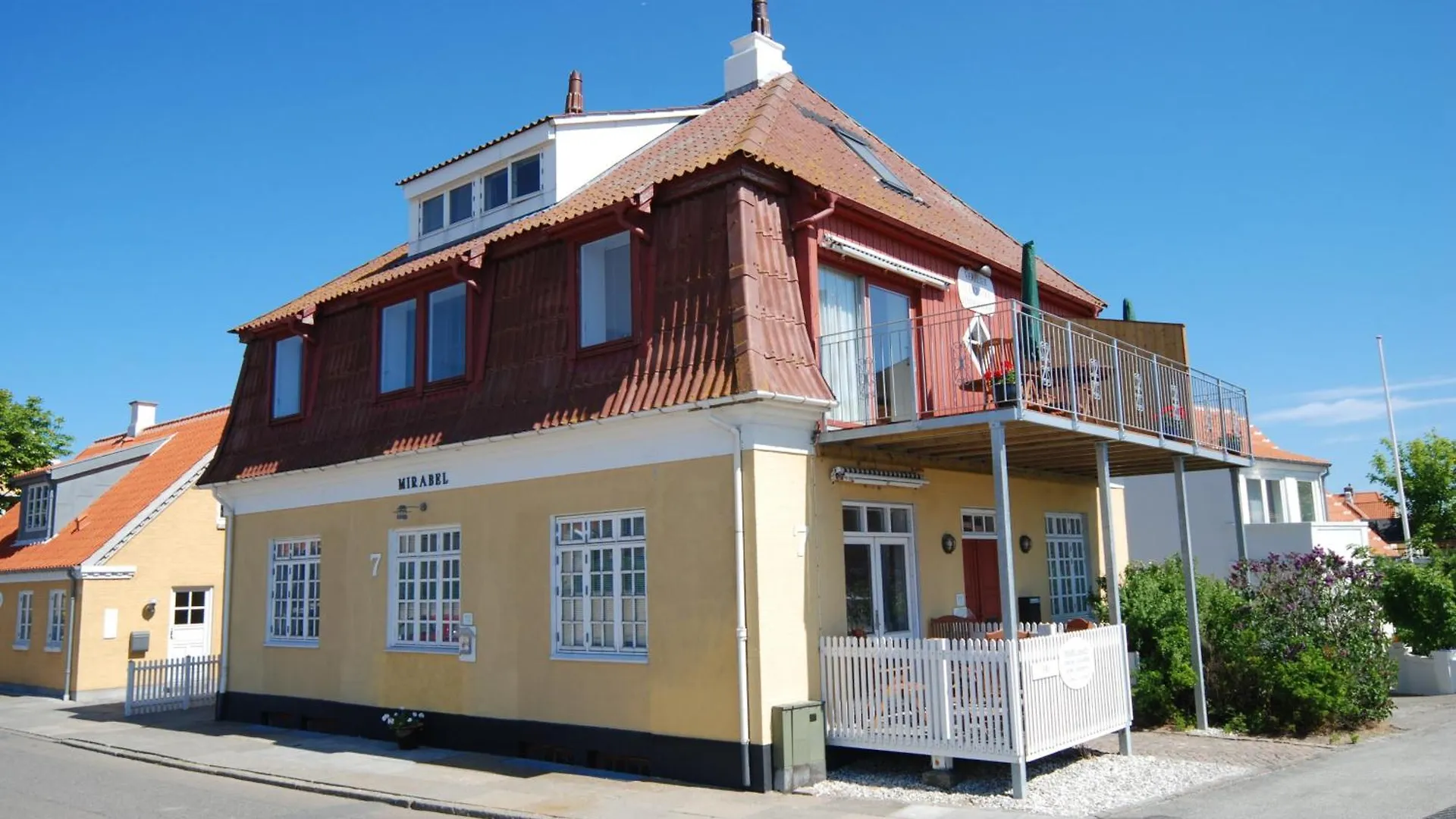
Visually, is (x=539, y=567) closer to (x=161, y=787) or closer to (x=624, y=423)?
(x=624, y=423)

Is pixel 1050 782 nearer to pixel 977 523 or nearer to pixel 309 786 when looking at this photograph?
pixel 977 523

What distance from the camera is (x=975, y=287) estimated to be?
14578 mm

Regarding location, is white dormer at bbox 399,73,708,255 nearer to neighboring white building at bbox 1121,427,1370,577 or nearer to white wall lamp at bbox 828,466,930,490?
white wall lamp at bbox 828,466,930,490

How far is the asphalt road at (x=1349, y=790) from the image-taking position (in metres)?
8.85

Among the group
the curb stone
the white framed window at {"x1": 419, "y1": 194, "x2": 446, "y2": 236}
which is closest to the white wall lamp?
the curb stone

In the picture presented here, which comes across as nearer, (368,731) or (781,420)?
(781,420)

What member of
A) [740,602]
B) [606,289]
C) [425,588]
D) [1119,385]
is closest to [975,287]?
[1119,385]

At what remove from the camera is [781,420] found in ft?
35.6

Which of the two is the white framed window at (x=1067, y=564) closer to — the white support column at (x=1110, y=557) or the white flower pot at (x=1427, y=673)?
the white support column at (x=1110, y=557)

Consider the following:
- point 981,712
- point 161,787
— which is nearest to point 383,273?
point 161,787

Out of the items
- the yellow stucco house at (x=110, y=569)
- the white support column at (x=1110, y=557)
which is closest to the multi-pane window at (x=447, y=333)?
the white support column at (x=1110, y=557)

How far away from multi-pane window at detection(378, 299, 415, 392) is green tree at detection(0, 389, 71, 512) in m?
24.7

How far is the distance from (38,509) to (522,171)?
17.2m

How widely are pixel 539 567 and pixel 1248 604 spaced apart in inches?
361
